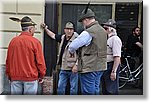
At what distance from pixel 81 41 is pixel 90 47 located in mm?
170

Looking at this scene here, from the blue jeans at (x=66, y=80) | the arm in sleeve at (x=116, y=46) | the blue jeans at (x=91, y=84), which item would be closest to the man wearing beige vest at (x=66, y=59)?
the blue jeans at (x=66, y=80)

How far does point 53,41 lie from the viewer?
560 centimetres

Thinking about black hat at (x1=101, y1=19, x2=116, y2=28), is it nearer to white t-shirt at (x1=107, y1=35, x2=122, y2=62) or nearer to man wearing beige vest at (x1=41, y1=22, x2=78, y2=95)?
white t-shirt at (x1=107, y1=35, x2=122, y2=62)

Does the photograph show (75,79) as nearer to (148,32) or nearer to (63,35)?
(63,35)

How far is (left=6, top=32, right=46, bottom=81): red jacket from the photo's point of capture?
18.2 feet

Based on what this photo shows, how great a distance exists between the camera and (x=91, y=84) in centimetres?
570

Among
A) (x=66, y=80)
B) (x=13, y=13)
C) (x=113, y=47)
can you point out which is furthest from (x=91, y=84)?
(x=13, y=13)

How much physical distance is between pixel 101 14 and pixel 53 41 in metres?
0.87

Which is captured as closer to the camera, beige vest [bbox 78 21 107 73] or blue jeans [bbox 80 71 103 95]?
beige vest [bbox 78 21 107 73]

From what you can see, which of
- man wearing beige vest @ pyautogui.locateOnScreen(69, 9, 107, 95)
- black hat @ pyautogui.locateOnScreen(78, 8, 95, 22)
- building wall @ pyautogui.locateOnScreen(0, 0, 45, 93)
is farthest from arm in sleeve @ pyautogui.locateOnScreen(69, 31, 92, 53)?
building wall @ pyautogui.locateOnScreen(0, 0, 45, 93)

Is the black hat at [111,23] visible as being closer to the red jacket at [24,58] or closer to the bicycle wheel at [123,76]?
the bicycle wheel at [123,76]

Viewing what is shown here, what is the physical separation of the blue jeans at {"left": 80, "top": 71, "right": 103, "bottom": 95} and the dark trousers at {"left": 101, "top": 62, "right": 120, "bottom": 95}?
0.27ft

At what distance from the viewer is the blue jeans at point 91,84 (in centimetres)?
567

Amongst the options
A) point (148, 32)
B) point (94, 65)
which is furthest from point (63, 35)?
point (148, 32)
